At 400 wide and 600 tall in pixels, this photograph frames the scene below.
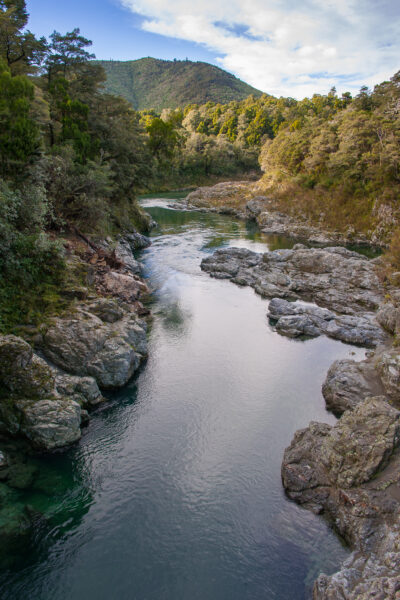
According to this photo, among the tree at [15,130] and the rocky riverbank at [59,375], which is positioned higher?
the tree at [15,130]

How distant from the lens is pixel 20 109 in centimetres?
1908

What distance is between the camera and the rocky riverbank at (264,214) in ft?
158

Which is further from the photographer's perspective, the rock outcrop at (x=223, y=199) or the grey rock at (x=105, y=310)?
the rock outcrop at (x=223, y=199)

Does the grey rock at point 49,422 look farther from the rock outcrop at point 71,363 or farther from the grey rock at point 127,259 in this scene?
the grey rock at point 127,259

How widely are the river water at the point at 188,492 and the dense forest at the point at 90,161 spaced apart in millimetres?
7093

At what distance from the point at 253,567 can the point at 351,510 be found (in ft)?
10.9

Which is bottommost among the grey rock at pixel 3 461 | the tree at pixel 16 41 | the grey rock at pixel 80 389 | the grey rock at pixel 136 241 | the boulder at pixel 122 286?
the grey rock at pixel 3 461

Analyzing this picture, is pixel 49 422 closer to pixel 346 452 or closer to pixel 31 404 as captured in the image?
pixel 31 404

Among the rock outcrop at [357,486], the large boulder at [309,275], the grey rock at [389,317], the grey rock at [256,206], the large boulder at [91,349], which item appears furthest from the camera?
the grey rock at [256,206]

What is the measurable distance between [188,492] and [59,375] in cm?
714

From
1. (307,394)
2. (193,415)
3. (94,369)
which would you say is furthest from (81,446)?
(307,394)

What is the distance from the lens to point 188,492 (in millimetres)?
11961

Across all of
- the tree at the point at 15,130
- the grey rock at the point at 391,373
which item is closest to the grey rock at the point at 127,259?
the tree at the point at 15,130

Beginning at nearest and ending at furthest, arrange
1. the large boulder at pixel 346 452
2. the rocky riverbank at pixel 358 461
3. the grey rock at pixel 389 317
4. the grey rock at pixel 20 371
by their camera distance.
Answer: the rocky riverbank at pixel 358 461 < the large boulder at pixel 346 452 < the grey rock at pixel 20 371 < the grey rock at pixel 389 317
